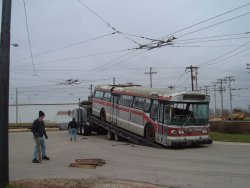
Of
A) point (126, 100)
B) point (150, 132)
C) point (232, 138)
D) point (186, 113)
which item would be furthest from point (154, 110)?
point (232, 138)

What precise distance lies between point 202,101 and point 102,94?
1120 centimetres

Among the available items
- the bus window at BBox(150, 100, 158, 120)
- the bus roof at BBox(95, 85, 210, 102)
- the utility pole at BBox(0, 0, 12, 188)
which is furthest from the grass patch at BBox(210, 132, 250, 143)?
the utility pole at BBox(0, 0, 12, 188)

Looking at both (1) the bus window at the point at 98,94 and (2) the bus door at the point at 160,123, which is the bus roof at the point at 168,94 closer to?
(2) the bus door at the point at 160,123

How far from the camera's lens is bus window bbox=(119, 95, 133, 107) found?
88.4 ft

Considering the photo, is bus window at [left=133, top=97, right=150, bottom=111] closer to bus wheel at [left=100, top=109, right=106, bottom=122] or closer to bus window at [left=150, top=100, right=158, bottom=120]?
bus window at [left=150, top=100, right=158, bottom=120]

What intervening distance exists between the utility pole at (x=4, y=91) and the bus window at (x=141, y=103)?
15.0 meters

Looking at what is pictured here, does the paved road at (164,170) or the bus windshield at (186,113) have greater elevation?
the bus windshield at (186,113)

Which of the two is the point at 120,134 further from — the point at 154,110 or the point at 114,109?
the point at 154,110

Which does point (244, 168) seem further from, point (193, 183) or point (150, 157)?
point (150, 157)

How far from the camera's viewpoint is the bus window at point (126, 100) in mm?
26953

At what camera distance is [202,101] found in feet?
76.2

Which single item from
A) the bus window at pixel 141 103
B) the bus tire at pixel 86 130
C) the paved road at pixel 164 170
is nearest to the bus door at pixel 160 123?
the bus window at pixel 141 103

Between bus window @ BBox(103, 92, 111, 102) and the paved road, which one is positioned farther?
bus window @ BBox(103, 92, 111, 102)

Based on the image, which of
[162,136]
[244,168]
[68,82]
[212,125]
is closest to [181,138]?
[162,136]
